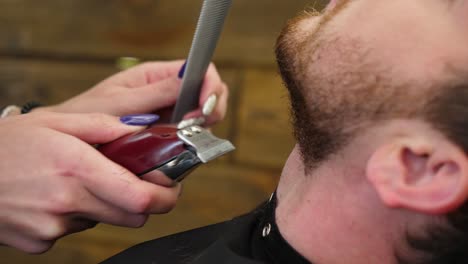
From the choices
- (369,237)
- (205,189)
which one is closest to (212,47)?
(369,237)

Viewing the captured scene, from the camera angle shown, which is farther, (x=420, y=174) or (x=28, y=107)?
(x=28, y=107)

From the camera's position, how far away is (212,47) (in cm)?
99

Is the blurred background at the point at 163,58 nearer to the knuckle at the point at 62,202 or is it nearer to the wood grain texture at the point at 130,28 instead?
the wood grain texture at the point at 130,28

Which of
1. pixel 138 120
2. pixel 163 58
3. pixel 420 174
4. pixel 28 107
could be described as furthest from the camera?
pixel 163 58

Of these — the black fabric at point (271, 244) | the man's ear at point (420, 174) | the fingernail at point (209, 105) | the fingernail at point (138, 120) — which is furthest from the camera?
the fingernail at point (209, 105)

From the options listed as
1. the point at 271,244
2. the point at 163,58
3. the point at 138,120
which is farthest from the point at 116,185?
the point at 163,58

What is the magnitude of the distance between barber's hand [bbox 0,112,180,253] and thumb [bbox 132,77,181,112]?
19 centimetres

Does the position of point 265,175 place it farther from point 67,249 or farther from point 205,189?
point 67,249

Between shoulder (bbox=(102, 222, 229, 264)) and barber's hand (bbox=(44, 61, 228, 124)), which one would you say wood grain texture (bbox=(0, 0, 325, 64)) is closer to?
barber's hand (bbox=(44, 61, 228, 124))

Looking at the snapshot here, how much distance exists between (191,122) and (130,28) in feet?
3.71

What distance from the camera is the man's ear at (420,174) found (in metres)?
0.69

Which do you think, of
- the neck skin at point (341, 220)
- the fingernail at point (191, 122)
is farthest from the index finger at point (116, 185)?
the neck skin at point (341, 220)

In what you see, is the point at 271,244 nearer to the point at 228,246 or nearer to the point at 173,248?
the point at 228,246

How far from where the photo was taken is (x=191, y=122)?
3.20ft
